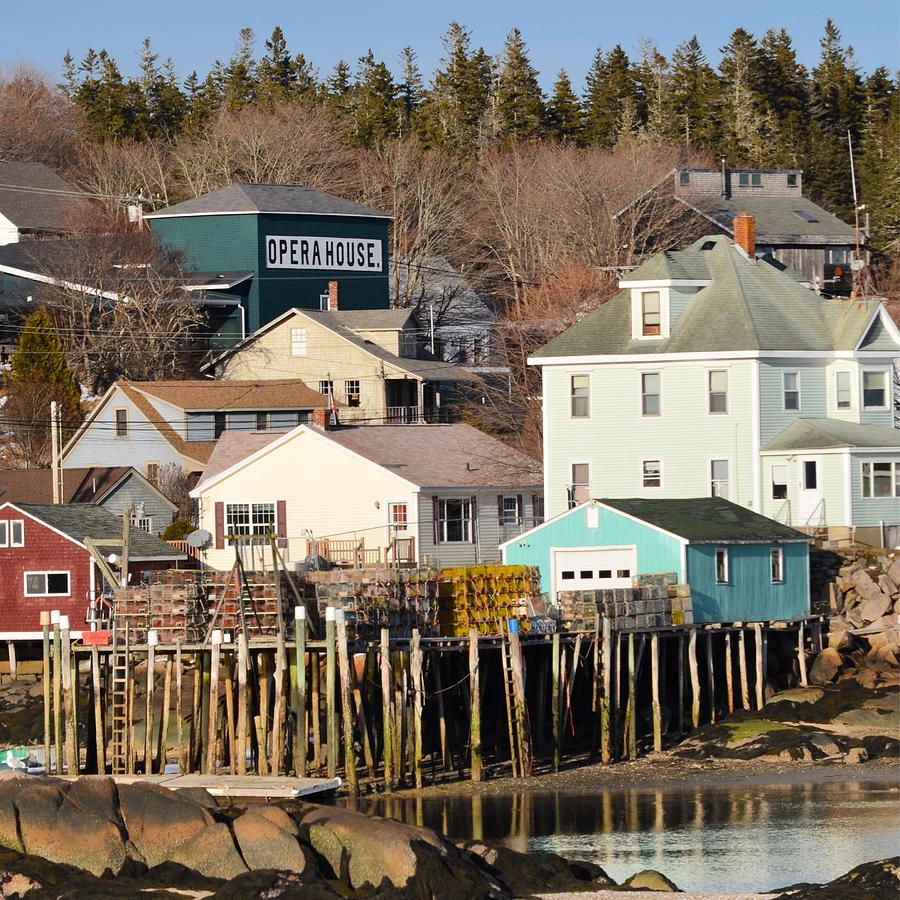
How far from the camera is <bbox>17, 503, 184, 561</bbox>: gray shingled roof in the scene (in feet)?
185

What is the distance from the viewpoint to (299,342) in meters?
77.2

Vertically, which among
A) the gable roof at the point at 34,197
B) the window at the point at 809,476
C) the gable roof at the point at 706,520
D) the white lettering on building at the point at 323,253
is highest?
the gable roof at the point at 34,197

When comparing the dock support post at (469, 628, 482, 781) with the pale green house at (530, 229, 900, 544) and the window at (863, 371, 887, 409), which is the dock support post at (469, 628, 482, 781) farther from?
the window at (863, 371, 887, 409)

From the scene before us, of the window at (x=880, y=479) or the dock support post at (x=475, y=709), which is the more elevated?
the window at (x=880, y=479)

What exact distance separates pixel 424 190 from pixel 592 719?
5500 centimetres

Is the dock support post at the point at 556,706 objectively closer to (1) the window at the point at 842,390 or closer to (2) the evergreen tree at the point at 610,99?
(1) the window at the point at 842,390

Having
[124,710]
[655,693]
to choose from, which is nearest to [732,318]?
[655,693]

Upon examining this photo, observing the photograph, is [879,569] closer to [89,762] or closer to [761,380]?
[761,380]

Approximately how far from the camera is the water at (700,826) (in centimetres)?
3272

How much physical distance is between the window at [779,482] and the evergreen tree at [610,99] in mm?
58828

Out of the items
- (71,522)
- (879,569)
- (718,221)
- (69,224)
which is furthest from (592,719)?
(69,224)

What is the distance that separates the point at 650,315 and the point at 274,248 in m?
30.4

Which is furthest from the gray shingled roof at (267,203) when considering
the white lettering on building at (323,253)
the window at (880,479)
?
the window at (880,479)

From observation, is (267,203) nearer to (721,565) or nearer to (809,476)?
(809,476)
